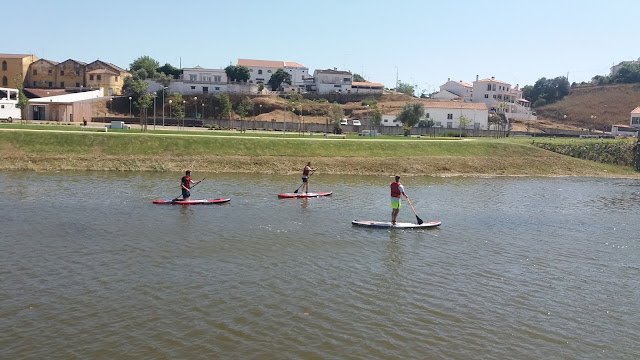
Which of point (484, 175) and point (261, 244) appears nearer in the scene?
point (261, 244)

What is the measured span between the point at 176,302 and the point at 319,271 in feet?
18.1

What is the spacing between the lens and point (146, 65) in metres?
135

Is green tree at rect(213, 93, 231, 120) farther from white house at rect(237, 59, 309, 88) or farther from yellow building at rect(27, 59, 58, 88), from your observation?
yellow building at rect(27, 59, 58, 88)

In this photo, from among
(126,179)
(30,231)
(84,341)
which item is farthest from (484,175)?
(84,341)

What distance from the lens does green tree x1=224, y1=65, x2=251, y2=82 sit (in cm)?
13591

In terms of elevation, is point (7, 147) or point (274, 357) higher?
point (7, 147)

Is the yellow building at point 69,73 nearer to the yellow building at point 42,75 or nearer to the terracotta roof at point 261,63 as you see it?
the yellow building at point 42,75

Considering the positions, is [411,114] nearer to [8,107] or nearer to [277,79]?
[277,79]

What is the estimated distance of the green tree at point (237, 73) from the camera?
136 m

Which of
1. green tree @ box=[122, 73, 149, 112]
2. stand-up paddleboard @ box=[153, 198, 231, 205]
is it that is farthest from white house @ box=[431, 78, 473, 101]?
stand-up paddleboard @ box=[153, 198, 231, 205]

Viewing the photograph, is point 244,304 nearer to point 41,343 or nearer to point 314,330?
point 314,330

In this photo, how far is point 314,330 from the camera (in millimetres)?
13789

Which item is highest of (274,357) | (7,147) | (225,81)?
(225,81)

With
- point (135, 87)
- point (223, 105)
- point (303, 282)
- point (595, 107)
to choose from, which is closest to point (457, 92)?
point (595, 107)
